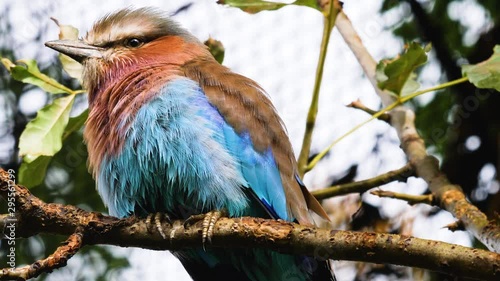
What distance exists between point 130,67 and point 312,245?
5.64 feet

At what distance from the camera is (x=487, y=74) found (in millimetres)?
2969

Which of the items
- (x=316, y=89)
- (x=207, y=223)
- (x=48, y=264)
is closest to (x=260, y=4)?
(x=316, y=89)

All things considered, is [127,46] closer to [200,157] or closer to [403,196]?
[200,157]

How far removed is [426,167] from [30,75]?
5.88 ft

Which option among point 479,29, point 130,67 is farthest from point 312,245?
point 479,29

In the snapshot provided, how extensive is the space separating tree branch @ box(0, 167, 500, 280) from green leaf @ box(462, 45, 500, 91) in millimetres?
915

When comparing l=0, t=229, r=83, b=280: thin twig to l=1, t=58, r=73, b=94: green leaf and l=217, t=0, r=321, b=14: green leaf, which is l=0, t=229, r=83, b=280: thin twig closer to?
l=1, t=58, r=73, b=94: green leaf

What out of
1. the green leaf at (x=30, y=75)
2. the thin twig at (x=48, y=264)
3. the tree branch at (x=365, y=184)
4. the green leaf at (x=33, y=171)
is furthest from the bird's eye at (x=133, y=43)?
the thin twig at (x=48, y=264)

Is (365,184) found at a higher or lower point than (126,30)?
lower

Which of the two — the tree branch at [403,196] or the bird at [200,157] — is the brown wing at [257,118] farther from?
the tree branch at [403,196]

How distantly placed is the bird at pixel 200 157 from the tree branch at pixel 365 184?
0.57ft

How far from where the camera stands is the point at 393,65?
129 inches

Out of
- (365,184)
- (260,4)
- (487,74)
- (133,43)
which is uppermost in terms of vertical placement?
(133,43)

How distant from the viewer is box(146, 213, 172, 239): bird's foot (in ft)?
9.11
